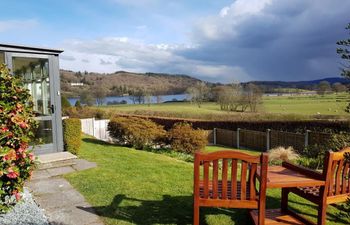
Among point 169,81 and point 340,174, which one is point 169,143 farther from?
point 169,81

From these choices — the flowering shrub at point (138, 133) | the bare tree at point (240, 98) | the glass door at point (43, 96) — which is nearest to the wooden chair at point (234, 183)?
the glass door at point (43, 96)

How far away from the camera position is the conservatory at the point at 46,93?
23.3ft

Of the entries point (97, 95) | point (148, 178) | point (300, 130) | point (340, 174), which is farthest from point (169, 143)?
point (97, 95)

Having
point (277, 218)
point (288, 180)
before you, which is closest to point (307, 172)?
point (288, 180)

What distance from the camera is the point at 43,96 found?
24.0ft

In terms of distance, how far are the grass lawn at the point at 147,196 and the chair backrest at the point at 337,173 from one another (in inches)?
24.3

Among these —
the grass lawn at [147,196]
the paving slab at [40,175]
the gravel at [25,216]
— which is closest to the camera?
the gravel at [25,216]

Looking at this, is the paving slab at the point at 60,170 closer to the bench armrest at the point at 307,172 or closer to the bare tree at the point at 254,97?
the bench armrest at the point at 307,172

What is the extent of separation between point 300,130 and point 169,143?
11.8m

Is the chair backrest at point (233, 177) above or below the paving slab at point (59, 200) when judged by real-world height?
above

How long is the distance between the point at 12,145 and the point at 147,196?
2.51m

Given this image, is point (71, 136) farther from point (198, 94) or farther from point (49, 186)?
point (198, 94)

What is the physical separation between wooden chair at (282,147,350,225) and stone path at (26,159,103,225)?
282cm

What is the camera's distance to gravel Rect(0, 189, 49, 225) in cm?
355
